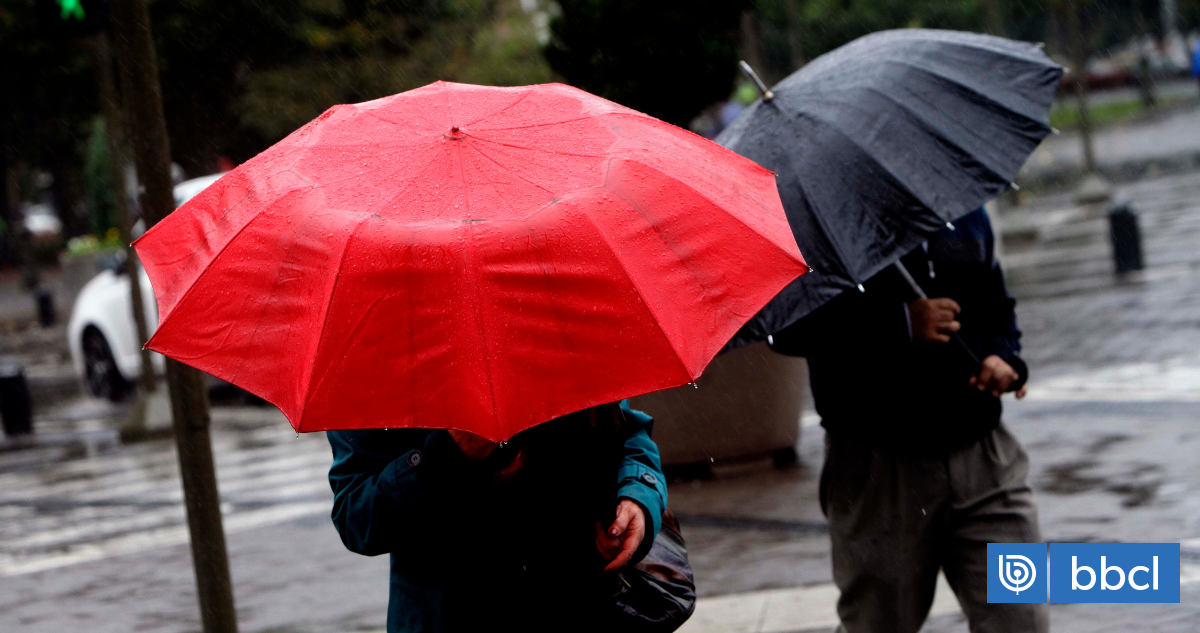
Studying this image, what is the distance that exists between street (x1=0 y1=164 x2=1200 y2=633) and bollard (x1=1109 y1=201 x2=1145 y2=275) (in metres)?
1.26

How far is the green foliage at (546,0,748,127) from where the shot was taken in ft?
26.3

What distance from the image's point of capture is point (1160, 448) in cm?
693

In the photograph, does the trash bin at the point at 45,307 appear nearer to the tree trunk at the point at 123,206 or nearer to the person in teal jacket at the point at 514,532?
the tree trunk at the point at 123,206

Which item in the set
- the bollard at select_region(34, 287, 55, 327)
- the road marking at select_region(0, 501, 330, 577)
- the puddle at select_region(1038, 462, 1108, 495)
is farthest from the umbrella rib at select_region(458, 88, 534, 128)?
the bollard at select_region(34, 287, 55, 327)

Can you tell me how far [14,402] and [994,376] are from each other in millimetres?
11912

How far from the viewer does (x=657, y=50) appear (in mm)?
7980

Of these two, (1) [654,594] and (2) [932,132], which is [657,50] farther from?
(1) [654,594]

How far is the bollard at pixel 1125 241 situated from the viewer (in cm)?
1310

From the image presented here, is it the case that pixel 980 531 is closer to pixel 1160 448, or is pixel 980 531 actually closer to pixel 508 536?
pixel 508 536

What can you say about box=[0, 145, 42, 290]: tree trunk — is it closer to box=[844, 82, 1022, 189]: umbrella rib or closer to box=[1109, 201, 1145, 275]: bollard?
box=[1109, 201, 1145, 275]: bollard

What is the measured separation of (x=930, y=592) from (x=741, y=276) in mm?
1606
